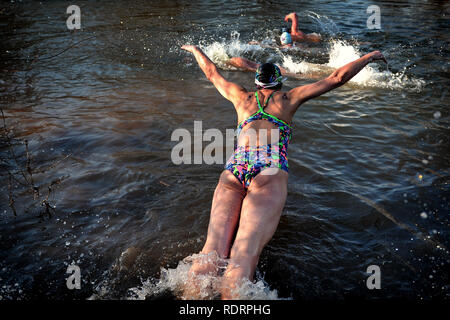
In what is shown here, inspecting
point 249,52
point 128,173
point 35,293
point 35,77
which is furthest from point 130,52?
point 35,293

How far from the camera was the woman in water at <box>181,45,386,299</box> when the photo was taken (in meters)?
3.39

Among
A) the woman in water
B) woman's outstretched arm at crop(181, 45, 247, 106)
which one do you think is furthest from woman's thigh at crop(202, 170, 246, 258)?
woman's outstretched arm at crop(181, 45, 247, 106)

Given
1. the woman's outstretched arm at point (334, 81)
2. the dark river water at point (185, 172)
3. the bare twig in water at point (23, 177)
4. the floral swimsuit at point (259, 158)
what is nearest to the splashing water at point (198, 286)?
the dark river water at point (185, 172)

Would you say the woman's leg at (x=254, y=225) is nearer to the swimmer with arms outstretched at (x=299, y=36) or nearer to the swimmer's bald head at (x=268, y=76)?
the swimmer's bald head at (x=268, y=76)

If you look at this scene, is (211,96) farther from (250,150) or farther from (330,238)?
(330,238)

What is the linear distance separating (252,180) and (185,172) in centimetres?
180

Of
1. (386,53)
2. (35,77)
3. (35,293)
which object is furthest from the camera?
(386,53)

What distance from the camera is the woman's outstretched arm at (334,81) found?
4383 mm

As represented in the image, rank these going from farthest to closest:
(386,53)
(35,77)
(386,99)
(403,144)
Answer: (386,53)
(35,77)
(386,99)
(403,144)

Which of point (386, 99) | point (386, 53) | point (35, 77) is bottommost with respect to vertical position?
point (386, 99)

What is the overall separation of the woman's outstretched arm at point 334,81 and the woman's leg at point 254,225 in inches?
39.3

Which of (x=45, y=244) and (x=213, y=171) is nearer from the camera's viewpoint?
(x=45, y=244)

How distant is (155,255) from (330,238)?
76.6 inches

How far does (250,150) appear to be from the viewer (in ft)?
13.9
